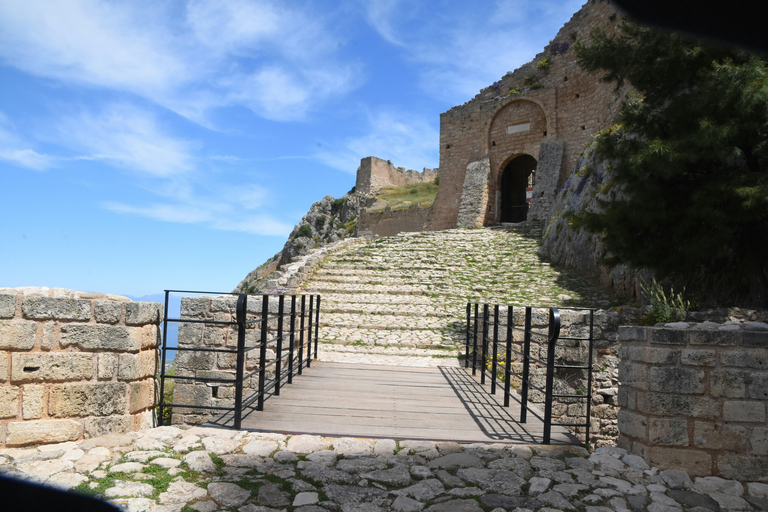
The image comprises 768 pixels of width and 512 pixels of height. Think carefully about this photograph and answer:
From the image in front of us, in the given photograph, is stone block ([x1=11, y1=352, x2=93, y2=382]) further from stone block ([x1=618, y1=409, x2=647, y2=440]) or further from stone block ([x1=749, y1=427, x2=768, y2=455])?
stone block ([x1=749, y1=427, x2=768, y2=455])

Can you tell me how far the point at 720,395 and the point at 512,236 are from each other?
14.4m

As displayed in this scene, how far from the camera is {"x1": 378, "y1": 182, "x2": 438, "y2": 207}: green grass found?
3366cm

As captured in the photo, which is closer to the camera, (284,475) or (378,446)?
(284,475)

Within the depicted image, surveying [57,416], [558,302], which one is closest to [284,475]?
[57,416]

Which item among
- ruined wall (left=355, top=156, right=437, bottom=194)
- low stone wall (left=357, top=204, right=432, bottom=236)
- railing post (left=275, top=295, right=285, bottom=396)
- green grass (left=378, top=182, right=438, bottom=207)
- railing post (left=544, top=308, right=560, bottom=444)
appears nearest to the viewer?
railing post (left=544, top=308, right=560, bottom=444)

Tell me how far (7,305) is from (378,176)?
36.3 metres

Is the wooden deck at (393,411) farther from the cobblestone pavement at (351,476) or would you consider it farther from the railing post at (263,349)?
the cobblestone pavement at (351,476)

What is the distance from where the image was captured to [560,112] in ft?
68.7

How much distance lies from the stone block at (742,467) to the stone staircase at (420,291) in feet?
15.2

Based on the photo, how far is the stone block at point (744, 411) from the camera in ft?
11.6

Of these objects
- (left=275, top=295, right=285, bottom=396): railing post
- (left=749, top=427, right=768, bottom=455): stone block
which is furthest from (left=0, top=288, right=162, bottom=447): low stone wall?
(left=749, top=427, right=768, bottom=455): stone block

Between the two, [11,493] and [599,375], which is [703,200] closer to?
[599,375]

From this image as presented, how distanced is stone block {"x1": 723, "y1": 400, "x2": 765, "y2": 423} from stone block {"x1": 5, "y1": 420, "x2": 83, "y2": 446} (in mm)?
4402

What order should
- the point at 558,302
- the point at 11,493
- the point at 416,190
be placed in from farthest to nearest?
the point at 416,190 → the point at 558,302 → the point at 11,493
